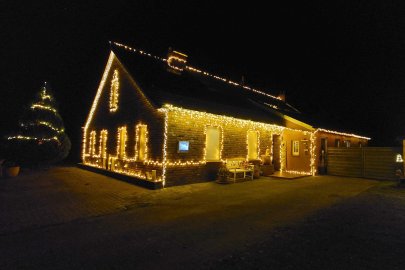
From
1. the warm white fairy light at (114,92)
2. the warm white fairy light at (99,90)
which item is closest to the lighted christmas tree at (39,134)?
the warm white fairy light at (99,90)

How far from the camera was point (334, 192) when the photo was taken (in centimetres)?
1005

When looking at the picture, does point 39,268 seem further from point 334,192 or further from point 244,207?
point 334,192

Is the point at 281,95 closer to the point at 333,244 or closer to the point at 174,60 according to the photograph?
the point at 174,60

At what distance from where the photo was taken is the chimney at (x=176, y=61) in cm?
1548

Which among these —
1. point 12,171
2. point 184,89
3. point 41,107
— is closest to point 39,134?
point 41,107

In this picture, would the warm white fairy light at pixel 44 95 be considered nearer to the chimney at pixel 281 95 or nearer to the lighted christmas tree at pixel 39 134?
the lighted christmas tree at pixel 39 134

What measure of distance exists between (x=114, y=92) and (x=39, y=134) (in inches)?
336

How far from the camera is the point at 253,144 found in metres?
15.4

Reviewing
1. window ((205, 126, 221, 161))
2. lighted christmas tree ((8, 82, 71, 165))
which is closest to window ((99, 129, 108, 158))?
lighted christmas tree ((8, 82, 71, 165))

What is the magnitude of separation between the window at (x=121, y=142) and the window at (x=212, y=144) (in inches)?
187

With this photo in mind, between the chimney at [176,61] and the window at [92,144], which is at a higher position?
the chimney at [176,61]

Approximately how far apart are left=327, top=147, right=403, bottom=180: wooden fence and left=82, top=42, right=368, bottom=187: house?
1089mm

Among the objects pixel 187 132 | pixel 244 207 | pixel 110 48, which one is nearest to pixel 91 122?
pixel 110 48

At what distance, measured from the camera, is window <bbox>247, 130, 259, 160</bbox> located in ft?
49.9
